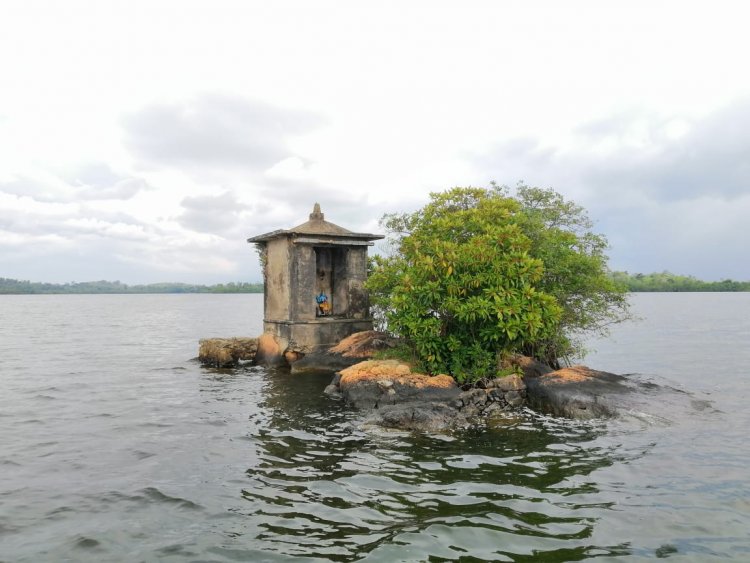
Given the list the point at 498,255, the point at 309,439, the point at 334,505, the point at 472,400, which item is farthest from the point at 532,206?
the point at 334,505

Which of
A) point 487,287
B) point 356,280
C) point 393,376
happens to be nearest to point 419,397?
point 393,376

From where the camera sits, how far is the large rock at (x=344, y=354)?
723 inches

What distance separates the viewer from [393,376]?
45.2 feet

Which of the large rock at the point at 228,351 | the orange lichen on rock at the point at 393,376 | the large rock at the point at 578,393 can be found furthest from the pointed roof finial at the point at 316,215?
the large rock at the point at 578,393

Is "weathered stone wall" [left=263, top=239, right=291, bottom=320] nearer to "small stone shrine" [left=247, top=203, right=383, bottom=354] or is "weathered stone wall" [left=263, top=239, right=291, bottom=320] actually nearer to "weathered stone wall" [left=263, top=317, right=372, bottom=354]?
"small stone shrine" [left=247, top=203, right=383, bottom=354]

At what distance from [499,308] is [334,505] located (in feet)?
23.1

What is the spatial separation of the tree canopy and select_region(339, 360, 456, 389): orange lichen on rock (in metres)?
0.56

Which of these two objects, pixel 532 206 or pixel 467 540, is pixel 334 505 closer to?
pixel 467 540

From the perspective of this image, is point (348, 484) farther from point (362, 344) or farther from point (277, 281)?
point (277, 281)

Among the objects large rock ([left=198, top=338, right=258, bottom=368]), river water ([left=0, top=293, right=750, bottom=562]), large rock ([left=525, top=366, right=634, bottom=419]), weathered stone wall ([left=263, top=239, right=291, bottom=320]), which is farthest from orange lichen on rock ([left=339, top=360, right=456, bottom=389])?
large rock ([left=198, top=338, right=258, bottom=368])

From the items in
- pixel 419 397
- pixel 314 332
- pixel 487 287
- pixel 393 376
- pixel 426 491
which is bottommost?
pixel 426 491

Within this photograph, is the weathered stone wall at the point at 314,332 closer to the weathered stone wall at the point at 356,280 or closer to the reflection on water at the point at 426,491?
the weathered stone wall at the point at 356,280

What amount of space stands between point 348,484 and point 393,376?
554cm

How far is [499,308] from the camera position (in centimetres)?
1298
